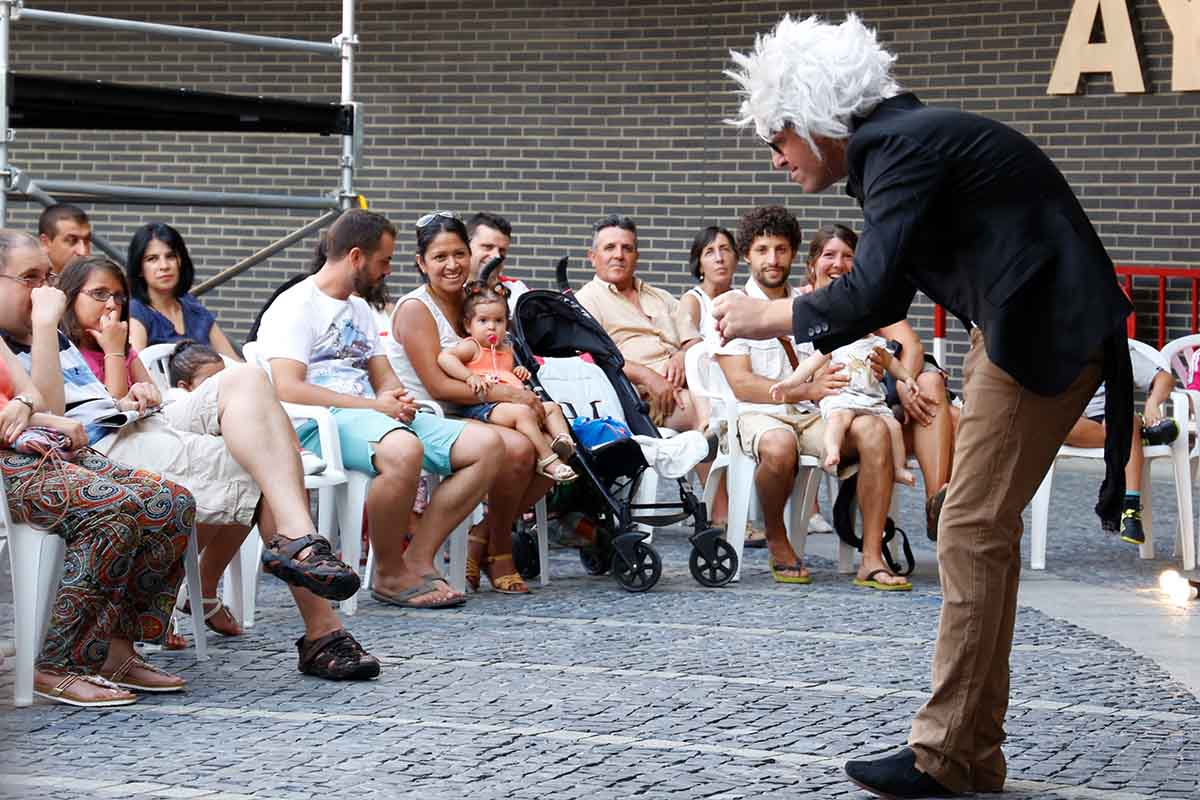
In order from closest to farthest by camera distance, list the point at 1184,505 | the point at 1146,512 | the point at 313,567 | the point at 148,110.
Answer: the point at 313,567
the point at 1184,505
the point at 1146,512
the point at 148,110

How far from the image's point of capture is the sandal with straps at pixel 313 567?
14.2 feet

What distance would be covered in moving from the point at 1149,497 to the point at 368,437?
3594 millimetres

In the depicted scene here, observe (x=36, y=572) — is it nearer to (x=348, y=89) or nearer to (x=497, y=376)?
(x=497, y=376)

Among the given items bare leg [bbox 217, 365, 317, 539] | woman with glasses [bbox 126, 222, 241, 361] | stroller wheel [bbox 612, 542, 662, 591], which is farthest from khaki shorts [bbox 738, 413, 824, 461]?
bare leg [bbox 217, 365, 317, 539]

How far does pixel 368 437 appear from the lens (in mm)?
5711

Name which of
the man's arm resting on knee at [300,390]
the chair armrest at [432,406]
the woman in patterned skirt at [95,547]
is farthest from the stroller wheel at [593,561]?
Answer: the woman in patterned skirt at [95,547]

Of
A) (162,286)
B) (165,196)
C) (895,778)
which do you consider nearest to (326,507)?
(162,286)

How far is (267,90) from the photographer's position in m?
13.1

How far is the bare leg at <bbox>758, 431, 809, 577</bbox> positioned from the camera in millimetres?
6504

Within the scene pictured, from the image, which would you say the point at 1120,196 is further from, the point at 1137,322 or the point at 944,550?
the point at 944,550

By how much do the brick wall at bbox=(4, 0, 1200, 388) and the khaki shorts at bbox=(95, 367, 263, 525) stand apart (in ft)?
25.0

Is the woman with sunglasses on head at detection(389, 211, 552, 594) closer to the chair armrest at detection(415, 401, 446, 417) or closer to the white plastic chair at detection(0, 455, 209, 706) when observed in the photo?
the chair armrest at detection(415, 401, 446, 417)

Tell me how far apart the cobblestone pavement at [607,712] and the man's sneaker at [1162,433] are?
54.3 inches

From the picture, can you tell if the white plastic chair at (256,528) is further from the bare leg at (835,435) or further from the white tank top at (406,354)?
the bare leg at (835,435)
